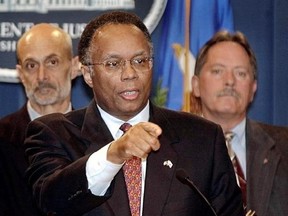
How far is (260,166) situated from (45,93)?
113 cm

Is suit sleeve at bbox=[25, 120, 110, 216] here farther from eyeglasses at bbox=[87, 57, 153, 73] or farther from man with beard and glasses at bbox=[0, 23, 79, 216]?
man with beard and glasses at bbox=[0, 23, 79, 216]

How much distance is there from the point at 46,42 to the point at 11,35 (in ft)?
0.72

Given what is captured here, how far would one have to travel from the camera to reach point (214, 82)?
150 inches

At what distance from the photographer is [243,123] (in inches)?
→ 150

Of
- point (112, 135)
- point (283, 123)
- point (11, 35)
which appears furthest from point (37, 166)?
point (283, 123)

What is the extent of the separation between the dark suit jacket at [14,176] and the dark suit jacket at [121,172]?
3.15 ft

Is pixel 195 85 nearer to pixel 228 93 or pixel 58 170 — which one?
pixel 228 93

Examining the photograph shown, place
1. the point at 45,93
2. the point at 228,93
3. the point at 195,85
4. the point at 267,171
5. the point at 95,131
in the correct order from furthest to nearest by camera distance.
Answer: the point at 45,93
the point at 195,85
the point at 228,93
the point at 267,171
the point at 95,131

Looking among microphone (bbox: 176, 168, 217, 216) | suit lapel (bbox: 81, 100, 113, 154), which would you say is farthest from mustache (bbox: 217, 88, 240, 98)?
microphone (bbox: 176, 168, 217, 216)

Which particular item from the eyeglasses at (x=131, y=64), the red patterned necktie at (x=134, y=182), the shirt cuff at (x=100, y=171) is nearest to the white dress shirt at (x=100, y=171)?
the shirt cuff at (x=100, y=171)

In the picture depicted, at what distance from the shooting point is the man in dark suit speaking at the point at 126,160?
2346mm

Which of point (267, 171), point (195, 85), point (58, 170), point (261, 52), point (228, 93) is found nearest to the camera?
point (58, 170)

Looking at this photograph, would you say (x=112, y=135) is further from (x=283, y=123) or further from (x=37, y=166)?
(x=283, y=123)

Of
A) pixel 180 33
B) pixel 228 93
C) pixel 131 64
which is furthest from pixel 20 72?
pixel 131 64
